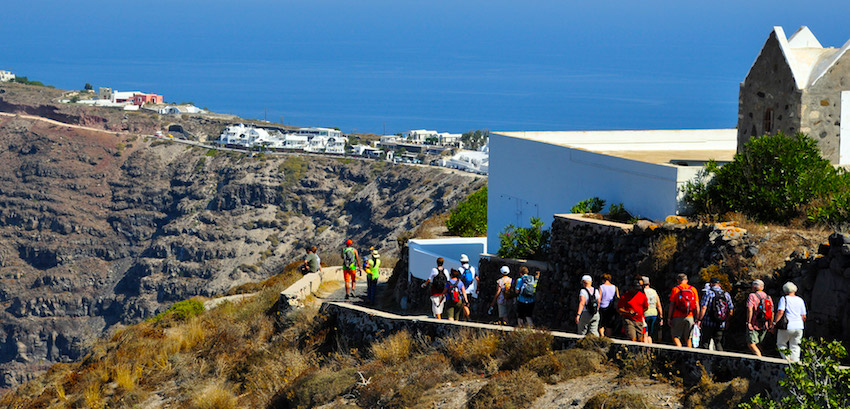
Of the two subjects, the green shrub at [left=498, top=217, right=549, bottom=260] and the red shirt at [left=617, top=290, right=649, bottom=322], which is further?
the green shrub at [left=498, top=217, right=549, bottom=260]

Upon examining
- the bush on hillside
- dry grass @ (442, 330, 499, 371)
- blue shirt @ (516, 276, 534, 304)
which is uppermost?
the bush on hillside

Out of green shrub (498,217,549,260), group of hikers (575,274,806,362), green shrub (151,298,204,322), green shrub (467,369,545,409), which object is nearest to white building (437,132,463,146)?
green shrub (151,298,204,322)

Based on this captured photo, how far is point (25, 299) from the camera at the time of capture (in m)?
116

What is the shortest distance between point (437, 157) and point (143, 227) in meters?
40.0

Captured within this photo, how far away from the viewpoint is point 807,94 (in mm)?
15164

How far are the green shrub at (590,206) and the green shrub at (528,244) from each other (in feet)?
2.44

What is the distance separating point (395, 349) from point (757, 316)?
458 centimetres

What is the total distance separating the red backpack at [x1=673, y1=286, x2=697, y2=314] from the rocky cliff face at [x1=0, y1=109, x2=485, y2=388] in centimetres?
8391

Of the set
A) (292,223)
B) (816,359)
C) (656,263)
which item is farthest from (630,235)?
(292,223)

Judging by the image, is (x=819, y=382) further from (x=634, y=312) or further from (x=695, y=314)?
(x=634, y=312)

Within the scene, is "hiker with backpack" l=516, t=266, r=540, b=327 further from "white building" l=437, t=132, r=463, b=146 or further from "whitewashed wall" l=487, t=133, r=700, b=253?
"white building" l=437, t=132, r=463, b=146

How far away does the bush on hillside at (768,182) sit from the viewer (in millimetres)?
14078

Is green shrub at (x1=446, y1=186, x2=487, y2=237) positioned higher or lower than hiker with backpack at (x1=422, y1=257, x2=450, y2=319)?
higher

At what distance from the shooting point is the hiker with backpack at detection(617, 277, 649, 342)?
11250mm
